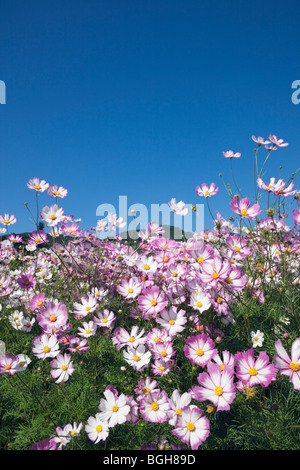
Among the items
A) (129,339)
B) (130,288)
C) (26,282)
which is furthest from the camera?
(26,282)

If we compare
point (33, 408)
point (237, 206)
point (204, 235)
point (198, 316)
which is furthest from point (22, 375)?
point (237, 206)

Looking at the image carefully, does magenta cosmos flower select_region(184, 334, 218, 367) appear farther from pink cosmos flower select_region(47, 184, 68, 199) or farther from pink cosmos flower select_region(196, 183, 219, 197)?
pink cosmos flower select_region(47, 184, 68, 199)

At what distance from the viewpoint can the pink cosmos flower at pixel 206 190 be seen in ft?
6.91

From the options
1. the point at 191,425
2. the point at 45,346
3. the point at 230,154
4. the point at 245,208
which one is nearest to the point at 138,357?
the point at 191,425

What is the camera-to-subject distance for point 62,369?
5.48 ft

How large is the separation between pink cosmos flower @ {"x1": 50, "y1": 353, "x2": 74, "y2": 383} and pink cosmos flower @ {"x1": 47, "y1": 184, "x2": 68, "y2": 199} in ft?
3.54

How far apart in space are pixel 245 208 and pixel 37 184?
4.83ft

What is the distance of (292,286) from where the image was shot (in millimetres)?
2473

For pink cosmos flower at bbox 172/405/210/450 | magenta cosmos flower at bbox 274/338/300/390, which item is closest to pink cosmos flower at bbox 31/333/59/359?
pink cosmos flower at bbox 172/405/210/450

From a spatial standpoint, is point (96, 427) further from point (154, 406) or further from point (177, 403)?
point (177, 403)

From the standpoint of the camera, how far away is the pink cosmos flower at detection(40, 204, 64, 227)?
2096 mm

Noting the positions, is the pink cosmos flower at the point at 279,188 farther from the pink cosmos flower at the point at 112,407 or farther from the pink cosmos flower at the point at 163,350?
the pink cosmos flower at the point at 112,407

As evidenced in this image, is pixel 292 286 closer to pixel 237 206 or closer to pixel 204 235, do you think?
pixel 204 235
